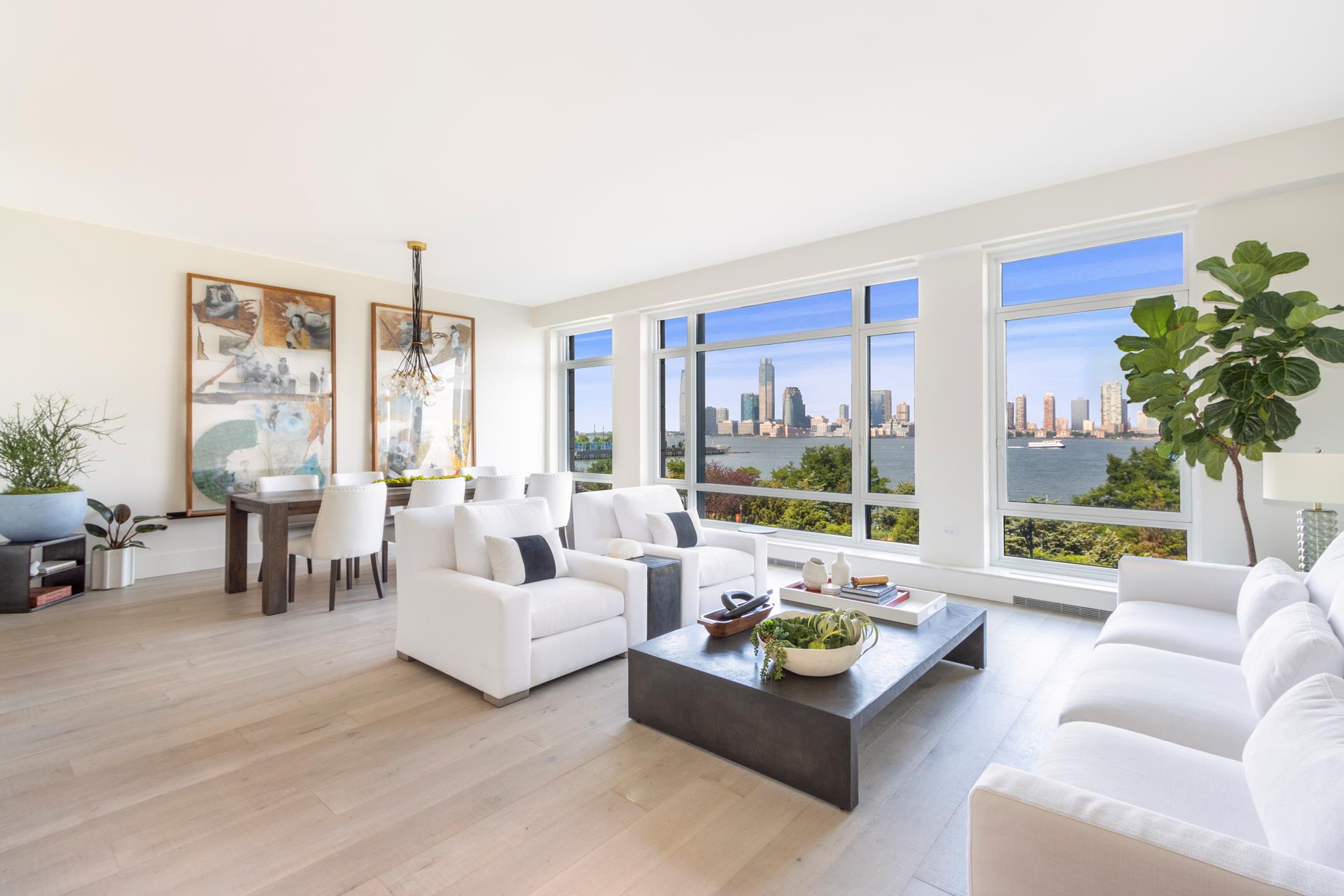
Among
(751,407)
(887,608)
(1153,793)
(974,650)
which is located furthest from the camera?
(751,407)

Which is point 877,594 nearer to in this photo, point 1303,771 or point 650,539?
point 650,539

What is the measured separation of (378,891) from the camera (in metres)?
1.65

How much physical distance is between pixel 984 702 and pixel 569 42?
336 centimetres

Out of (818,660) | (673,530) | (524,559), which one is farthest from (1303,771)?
(673,530)

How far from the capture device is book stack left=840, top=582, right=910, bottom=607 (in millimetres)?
2998

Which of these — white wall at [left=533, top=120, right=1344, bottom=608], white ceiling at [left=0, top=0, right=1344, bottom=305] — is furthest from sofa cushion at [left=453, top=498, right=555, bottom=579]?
white wall at [left=533, top=120, right=1344, bottom=608]

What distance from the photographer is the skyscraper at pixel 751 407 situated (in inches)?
244

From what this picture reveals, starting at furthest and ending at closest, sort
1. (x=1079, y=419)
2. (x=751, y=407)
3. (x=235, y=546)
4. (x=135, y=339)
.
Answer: (x=751, y=407)
(x=135, y=339)
(x=235, y=546)
(x=1079, y=419)

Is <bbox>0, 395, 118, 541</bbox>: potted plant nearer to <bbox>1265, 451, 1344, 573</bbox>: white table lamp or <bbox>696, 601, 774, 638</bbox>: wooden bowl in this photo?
<bbox>696, 601, 774, 638</bbox>: wooden bowl

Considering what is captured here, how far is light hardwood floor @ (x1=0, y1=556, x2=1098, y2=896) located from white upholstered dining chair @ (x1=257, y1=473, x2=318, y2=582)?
1.69m

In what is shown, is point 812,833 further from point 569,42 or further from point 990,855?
point 569,42

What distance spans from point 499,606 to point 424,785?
744mm

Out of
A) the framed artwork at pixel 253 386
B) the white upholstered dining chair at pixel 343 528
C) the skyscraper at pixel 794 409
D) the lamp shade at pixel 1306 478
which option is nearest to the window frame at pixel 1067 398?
the lamp shade at pixel 1306 478

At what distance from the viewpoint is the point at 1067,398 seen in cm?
441
